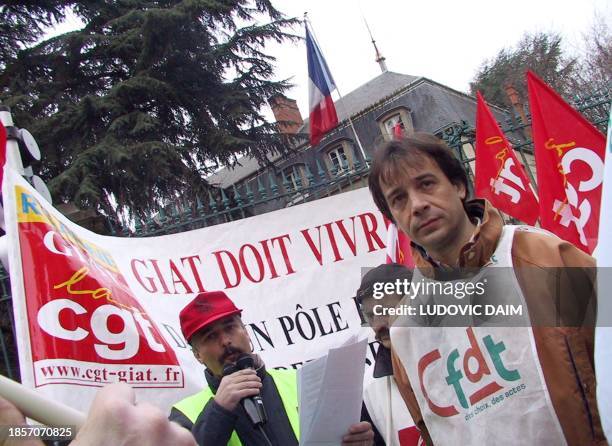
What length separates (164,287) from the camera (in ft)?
10.4

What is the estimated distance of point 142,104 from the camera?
11578mm

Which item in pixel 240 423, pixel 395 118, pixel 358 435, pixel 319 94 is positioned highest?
pixel 395 118

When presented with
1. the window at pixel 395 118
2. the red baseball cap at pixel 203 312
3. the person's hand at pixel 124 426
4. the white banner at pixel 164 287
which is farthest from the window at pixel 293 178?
the window at pixel 395 118

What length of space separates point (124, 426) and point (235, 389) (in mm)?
1253

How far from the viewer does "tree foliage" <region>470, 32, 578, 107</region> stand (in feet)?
72.3

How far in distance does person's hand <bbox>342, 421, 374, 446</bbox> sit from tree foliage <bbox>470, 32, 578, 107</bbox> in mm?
21614

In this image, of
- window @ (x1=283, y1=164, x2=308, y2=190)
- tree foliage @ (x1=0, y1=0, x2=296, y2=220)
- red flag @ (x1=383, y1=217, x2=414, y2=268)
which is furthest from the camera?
tree foliage @ (x1=0, y1=0, x2=296, y2=220)

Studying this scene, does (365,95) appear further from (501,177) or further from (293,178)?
(501,177)

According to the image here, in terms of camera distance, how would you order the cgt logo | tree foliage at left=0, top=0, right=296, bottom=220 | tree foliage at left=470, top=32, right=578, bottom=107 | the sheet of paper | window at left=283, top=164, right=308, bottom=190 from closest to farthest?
the cgt logo < the sheet of paper < window at left=283, top=164, right=308, bottom=190 < tree foliage at left=0, top=0, right=296, bottom=220 < tree foliage at left=470, top=32, right=578, bottom=107

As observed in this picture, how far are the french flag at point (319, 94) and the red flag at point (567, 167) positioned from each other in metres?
3.62

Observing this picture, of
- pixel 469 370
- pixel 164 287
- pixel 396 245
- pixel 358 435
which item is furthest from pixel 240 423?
pixel 396 245

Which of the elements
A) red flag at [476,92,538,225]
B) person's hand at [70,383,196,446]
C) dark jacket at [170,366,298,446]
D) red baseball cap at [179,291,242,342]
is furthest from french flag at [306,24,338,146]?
person's hand at [70,383,196,446]

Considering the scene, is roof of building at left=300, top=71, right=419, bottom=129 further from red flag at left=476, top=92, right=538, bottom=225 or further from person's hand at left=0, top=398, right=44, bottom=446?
person's hand at left=0, top=398, right=44, bottom=446

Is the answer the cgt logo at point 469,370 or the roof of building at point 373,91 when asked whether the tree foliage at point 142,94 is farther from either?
the roof of building at point 373,91
